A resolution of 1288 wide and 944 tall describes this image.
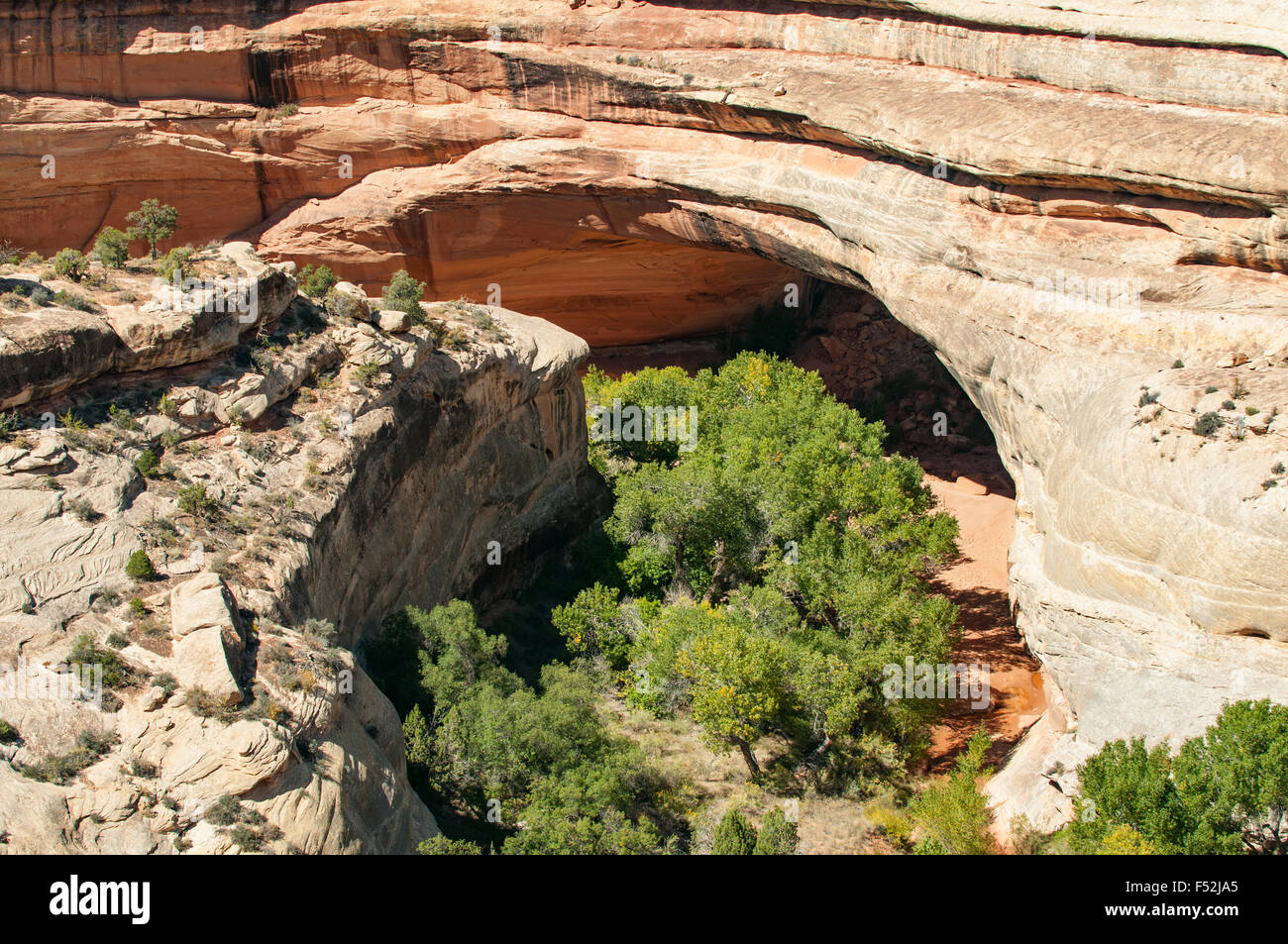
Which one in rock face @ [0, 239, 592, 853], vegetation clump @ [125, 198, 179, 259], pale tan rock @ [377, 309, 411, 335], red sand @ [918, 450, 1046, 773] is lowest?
red sand @ [918, 450, 1046, 773]

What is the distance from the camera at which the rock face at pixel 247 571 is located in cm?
1361

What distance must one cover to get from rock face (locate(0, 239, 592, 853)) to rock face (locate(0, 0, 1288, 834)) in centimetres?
802

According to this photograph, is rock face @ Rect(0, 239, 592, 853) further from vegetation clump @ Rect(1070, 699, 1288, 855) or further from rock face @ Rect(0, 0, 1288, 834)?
vegetation clump @ Rect(1070, 699, 1288, 855)

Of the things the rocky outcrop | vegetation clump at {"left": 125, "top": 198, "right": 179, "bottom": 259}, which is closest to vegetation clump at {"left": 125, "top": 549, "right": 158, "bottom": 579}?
the rocky outcrop

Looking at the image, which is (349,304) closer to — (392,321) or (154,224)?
(392,321)

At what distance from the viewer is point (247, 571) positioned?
17.4 meters

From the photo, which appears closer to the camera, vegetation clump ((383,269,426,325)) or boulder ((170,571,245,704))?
boulder ((170,571,245,704))

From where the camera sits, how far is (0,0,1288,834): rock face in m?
17.7

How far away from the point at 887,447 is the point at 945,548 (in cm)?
887

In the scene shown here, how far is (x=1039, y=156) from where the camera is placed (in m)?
21.9

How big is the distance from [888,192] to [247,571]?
51.7ft

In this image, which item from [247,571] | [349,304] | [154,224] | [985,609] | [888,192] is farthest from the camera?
[985,609]

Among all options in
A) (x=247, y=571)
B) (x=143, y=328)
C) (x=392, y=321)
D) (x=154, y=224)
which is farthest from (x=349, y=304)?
(x=247, y=571)
